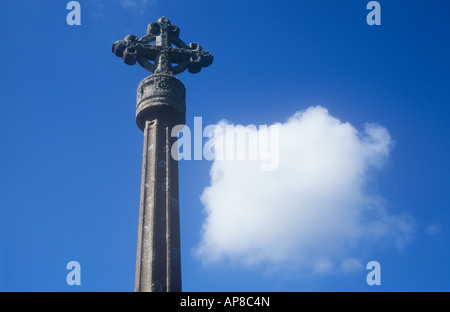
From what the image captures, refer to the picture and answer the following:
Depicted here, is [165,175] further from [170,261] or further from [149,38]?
[149,38]

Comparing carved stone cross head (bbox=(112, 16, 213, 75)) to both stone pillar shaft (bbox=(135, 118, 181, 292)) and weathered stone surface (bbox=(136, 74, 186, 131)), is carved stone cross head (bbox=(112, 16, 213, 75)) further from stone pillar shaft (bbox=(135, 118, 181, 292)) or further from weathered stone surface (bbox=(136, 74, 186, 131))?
stone pillar shaft (bbox=(135, 118, 181, 292))

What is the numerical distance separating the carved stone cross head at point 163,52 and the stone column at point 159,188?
1.72 feet

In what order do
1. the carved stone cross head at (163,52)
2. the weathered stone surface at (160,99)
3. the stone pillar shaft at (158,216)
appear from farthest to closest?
1. the carved stone cross head at (163,52)
2. the weathered stone surface at (160,99)
3. the stone pillar shaft at (158,216)

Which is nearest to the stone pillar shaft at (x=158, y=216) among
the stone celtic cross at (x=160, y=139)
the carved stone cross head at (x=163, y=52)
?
the stone celtic cross at (x=160, y=139)

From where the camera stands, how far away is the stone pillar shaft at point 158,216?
22.1 feet

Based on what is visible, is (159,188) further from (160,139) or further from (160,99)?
(160,99)

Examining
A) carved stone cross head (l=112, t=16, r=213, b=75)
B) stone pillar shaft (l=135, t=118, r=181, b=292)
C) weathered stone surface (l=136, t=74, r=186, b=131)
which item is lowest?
stone pillar shaft (l=135, t=118, r=181, b=292)

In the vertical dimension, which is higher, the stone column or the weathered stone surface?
the weathered stone surface

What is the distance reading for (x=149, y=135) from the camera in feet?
26.6

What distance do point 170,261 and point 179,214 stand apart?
813mm

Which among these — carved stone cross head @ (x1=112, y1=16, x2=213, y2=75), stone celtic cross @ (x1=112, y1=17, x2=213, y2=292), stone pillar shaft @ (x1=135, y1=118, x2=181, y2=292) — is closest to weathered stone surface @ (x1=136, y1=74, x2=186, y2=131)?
stone celtic cross @ (x1=112, y1=17, x2=213, y2=292)

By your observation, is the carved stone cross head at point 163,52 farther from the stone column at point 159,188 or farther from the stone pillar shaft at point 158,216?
the stone pillar shaft at point 158,216

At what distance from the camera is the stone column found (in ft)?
22.2
